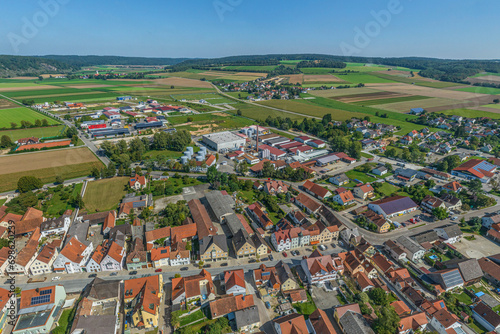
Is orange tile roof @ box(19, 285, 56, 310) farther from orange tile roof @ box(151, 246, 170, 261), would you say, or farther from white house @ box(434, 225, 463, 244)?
white house @ box(434, 225, 463, 244)

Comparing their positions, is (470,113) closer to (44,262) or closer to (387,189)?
(387,189)

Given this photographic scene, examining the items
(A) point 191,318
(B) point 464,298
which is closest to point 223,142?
(A) point 191,318

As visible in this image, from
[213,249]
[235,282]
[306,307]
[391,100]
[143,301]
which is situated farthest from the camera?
[391,100]

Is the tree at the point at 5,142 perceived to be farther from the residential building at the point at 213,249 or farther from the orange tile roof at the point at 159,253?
the residential building at the point at 213,249

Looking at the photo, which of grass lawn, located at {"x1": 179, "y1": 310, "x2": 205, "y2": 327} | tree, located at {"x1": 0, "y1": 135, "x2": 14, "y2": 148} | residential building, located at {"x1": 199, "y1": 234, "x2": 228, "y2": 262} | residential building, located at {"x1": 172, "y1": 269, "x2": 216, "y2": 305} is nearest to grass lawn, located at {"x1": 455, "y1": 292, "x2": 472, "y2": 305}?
residential building, located at {"x1": 199, "y1": 234, "x2": 228, "y2": 262}

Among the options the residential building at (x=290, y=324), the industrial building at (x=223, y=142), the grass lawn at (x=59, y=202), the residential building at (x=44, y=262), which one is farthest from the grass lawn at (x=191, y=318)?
the industrial building at (x=223, y=142)

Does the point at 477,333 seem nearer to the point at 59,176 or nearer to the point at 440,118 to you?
the point at 59,176
